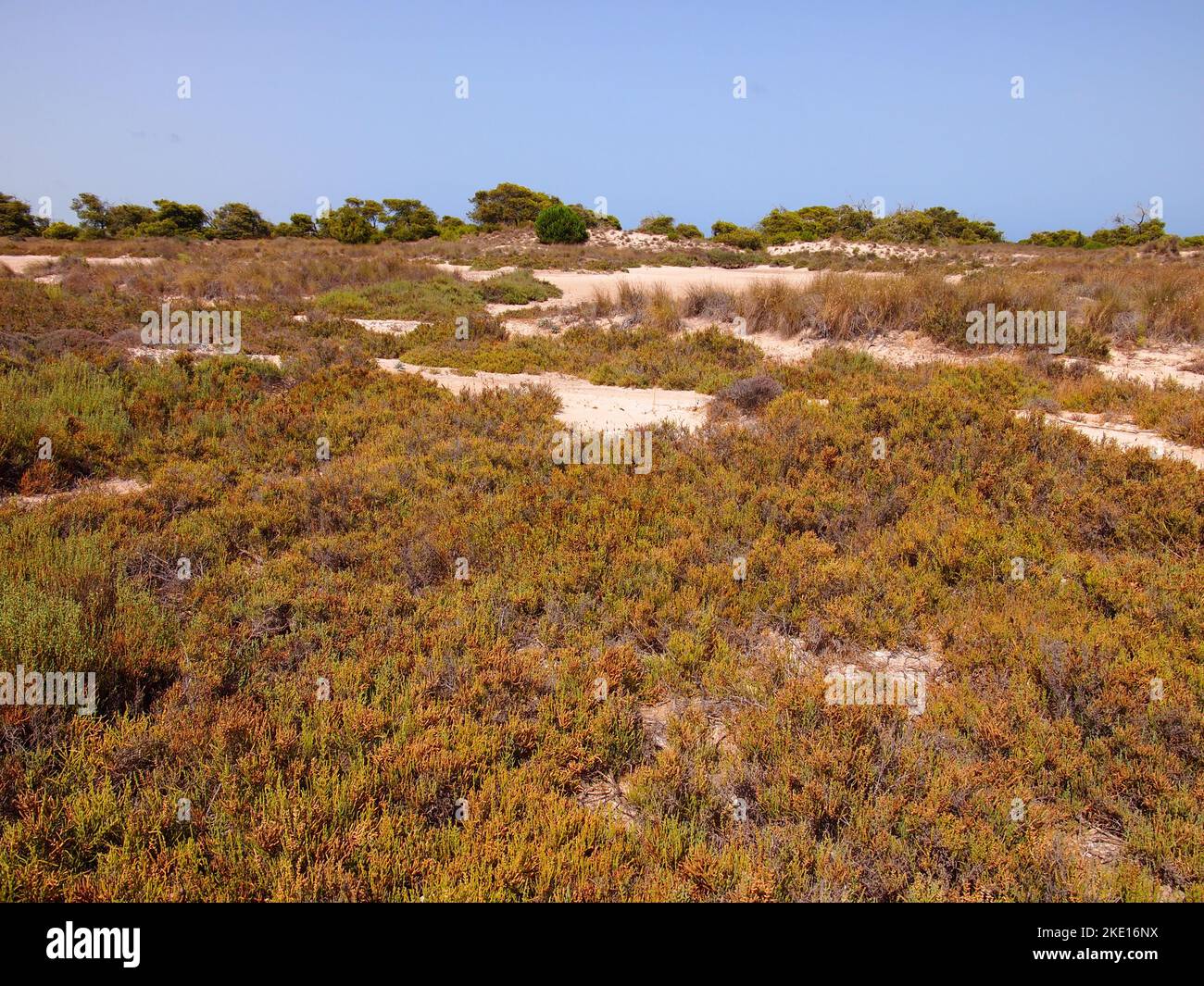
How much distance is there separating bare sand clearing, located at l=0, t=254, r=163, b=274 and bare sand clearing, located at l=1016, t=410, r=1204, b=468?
28296 mm

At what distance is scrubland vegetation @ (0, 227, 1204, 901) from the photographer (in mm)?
2920

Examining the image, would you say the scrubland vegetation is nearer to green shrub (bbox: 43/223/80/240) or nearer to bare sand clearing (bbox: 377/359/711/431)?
bare sand clearing (bbox: 377/359/711/431)

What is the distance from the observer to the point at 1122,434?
8547mm

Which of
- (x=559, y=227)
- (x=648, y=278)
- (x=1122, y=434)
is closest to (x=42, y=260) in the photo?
(x=559, y=227)

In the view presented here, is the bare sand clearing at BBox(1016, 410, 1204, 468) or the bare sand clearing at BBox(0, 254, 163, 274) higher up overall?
the bare sand clearing at BBox(0, 254, 163, 274)

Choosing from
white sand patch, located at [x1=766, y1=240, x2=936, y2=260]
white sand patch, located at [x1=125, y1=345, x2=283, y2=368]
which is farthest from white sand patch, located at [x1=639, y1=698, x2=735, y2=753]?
white sand patch, located at [x1=766, y1=240, x2=936, y2=260]

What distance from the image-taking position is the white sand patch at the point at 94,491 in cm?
648

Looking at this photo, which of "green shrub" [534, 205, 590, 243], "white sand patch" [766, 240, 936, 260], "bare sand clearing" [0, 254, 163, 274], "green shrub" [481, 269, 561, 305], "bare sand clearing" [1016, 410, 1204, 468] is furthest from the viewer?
"green shrub" [534, 205, 590, 243]

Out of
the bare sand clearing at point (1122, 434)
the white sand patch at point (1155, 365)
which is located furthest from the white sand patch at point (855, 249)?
the bare sand clearing at point (1122, 434)

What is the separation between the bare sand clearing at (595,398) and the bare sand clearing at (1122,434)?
15.4 ft

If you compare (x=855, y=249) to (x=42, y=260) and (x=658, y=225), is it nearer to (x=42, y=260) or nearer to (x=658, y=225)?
(x=658, y=225)

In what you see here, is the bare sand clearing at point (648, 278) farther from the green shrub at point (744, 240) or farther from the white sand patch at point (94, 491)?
the white sand patch at point (94, 491)
